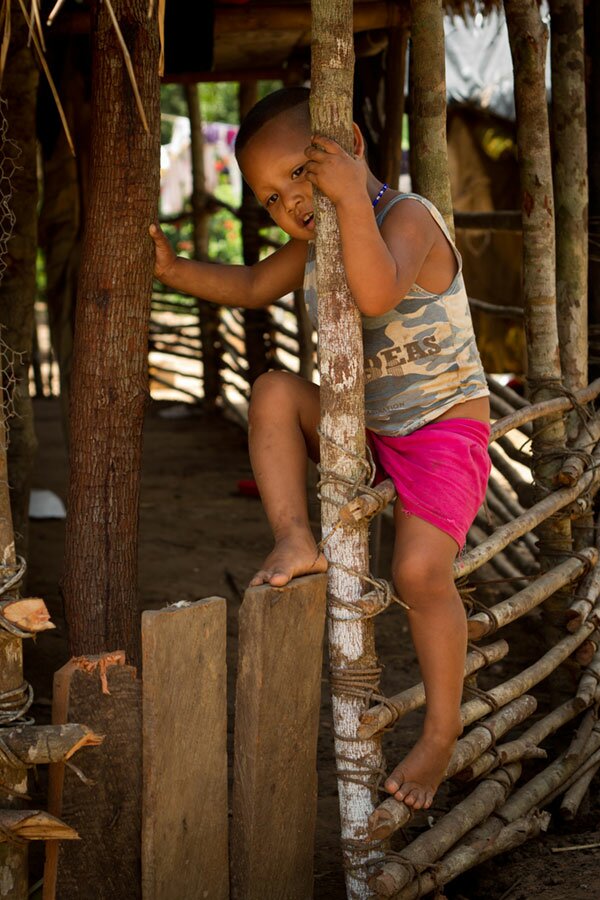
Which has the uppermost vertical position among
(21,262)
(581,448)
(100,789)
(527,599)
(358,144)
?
(358,144)

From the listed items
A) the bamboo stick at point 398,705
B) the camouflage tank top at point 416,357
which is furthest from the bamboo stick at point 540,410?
the bamboo stick at point 398,705

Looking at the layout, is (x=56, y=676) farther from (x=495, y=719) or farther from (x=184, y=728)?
(x=495, y=719)

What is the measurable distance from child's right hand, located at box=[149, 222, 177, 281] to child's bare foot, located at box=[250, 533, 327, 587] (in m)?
0.67

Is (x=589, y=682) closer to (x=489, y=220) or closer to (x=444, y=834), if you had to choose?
(x=444, y=834)

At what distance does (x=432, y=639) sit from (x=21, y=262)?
197 cm

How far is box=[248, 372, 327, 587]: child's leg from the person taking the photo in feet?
7.04

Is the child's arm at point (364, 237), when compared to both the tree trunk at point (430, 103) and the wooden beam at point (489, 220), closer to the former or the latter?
the tree trunk at point (430, 103)

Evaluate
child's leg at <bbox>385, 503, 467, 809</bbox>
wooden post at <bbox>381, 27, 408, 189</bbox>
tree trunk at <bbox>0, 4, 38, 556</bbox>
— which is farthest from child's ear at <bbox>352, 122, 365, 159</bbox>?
wooden post at <bbox>381, 27, 408, 189</bbox>

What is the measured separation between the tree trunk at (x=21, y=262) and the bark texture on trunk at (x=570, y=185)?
165 centimetres

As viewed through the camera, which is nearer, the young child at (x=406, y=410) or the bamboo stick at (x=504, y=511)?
the young child at (x=406, y=410)

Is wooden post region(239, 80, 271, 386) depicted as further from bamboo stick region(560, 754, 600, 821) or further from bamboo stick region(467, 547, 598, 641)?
bamboo stick region(560, 754, 600, 821)

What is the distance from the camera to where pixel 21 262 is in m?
3.37

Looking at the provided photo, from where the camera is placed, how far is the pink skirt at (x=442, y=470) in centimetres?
219

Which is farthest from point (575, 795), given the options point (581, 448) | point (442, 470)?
point (442, 470)
